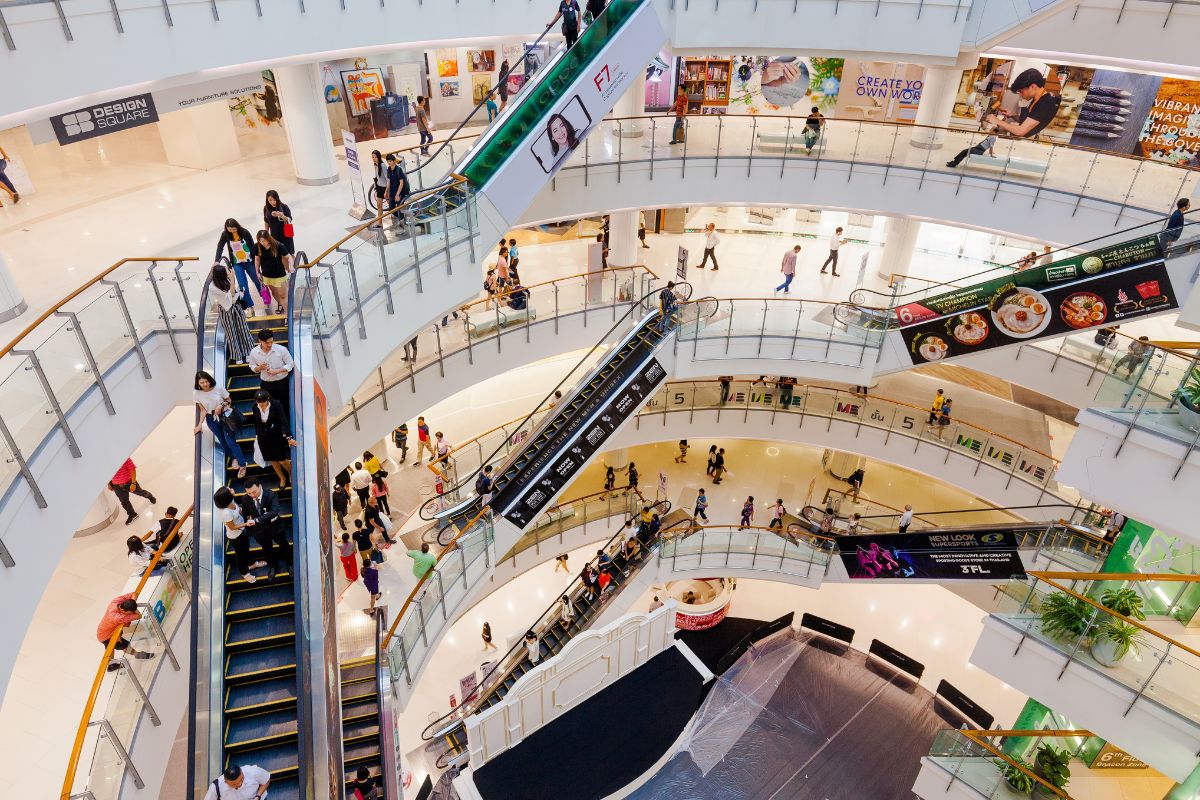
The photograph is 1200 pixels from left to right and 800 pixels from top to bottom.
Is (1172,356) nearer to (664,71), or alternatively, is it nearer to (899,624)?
(899,624)

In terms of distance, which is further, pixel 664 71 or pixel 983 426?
pixel 664 71

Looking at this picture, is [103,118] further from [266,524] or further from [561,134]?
[266,524]

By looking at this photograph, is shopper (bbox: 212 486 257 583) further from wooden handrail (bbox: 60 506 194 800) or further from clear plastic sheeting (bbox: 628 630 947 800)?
clear plastic sheeting (bbox: 628 630 947 800)

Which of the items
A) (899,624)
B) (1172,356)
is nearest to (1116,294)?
(1172,356)

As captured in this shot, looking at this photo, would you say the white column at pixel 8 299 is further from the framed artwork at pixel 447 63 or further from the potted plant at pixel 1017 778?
the potted plant at pixel 1017 778

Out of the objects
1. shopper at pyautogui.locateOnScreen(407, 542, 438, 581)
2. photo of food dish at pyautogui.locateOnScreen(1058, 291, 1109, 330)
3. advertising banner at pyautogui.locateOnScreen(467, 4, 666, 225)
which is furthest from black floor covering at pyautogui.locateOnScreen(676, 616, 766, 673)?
advertising banner at pyautogui.locateOnScreen(467, 4, 666, 225)

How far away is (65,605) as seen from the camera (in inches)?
396

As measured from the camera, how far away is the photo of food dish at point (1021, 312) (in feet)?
40.6

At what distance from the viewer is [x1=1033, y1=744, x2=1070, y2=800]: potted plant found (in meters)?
9.23

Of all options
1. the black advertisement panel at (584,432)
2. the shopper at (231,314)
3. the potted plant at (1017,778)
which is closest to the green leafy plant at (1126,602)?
the potted plant at (1017,778)

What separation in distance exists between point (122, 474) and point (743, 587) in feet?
50.0

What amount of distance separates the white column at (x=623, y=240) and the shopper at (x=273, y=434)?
11.8 m

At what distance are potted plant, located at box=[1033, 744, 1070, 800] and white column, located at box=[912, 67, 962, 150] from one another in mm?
11637

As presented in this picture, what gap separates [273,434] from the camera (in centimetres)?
720
